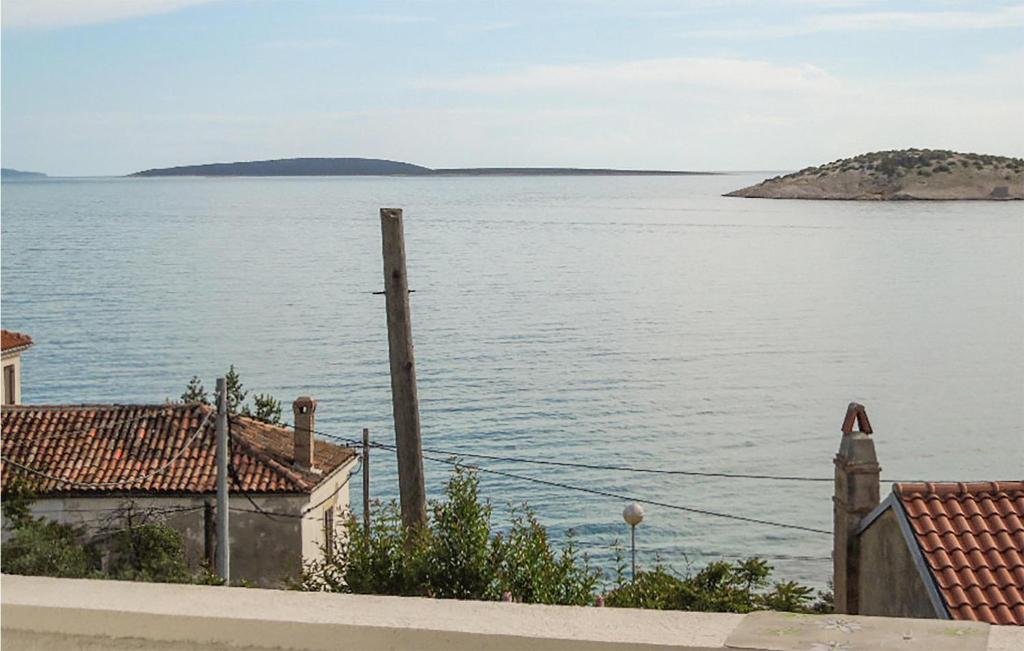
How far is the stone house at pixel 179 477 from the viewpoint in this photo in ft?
77.9

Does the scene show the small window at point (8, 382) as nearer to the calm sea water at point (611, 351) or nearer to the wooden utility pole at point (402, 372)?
the calm sea water at point (611, 351)

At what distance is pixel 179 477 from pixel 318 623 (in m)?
22.4

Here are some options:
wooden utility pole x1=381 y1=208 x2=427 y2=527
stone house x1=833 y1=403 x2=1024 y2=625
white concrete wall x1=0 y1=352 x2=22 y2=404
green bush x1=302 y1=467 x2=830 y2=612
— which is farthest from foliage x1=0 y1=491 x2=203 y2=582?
green bush x1=302 y1=467 x2=830 y2=612

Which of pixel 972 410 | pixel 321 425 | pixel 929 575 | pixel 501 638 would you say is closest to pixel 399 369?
pixel 929 575

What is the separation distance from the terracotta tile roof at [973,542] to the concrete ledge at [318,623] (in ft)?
25.9

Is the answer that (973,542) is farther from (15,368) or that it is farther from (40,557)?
(15,368)

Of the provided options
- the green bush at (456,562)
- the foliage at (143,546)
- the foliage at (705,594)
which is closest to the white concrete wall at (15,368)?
the foliage at (143,546)

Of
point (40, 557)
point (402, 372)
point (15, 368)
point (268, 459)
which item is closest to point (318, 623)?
point (40, 557)

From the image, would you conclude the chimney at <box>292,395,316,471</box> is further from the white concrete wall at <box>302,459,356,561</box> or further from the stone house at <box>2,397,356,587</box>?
the white concrete wall at <box>302,459,356,561</box>

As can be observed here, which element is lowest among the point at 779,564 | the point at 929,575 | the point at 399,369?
the point at 779,564

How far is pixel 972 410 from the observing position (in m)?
54.3

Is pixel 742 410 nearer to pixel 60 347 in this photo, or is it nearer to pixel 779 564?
pixel 779 564

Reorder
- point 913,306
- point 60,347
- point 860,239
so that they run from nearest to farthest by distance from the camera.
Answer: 1. point 60,347
2. point 913,306
3. point 860,239

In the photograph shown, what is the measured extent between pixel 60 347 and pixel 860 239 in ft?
317
